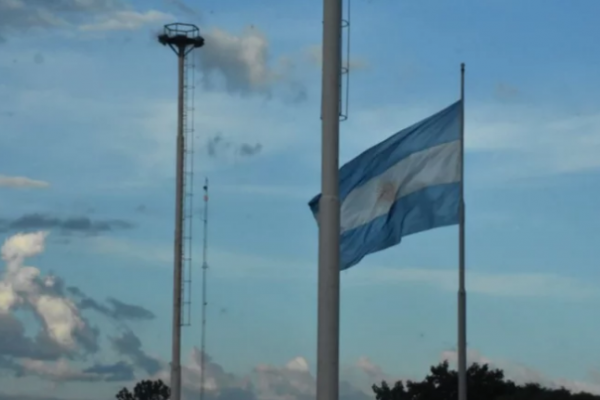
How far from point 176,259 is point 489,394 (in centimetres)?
3407

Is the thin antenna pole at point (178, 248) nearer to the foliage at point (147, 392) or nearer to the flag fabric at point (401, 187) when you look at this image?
the flag fabric at point (401, 187)

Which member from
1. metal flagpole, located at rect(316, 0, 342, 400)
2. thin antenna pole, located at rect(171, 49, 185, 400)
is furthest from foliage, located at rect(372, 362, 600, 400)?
metal flagpole, located at rect(316, 0, 342, 400)

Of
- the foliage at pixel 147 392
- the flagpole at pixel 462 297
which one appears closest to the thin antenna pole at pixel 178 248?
the flagpole at pixel 462 297

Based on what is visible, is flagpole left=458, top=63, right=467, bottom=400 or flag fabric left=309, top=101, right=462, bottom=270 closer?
flag fabric left=309, top=101, right=462, bottom=270

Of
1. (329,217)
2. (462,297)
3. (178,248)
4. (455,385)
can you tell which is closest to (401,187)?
(462,297)

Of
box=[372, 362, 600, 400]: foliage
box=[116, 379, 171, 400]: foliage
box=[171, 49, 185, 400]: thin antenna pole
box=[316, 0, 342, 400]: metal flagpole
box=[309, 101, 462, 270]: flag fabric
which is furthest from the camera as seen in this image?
box=[116, 379, 171, 400]: foliage

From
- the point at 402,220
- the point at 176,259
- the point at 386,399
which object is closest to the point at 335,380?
the point at 402,220

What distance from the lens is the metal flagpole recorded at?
17156mm

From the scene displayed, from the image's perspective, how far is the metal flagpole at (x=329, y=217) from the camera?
17.2 metres

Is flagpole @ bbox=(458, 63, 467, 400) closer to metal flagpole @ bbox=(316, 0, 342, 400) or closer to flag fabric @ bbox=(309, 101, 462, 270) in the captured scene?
flag fabric @ bbox=(309, 101, 462, 270)

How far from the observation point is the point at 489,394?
72688 mm

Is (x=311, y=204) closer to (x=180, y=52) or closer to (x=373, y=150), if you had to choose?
(x=373, y=150)

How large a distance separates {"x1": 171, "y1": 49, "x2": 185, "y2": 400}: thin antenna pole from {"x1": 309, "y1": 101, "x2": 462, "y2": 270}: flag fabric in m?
15.6

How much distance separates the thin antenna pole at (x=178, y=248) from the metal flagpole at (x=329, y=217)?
2453 centimetres
